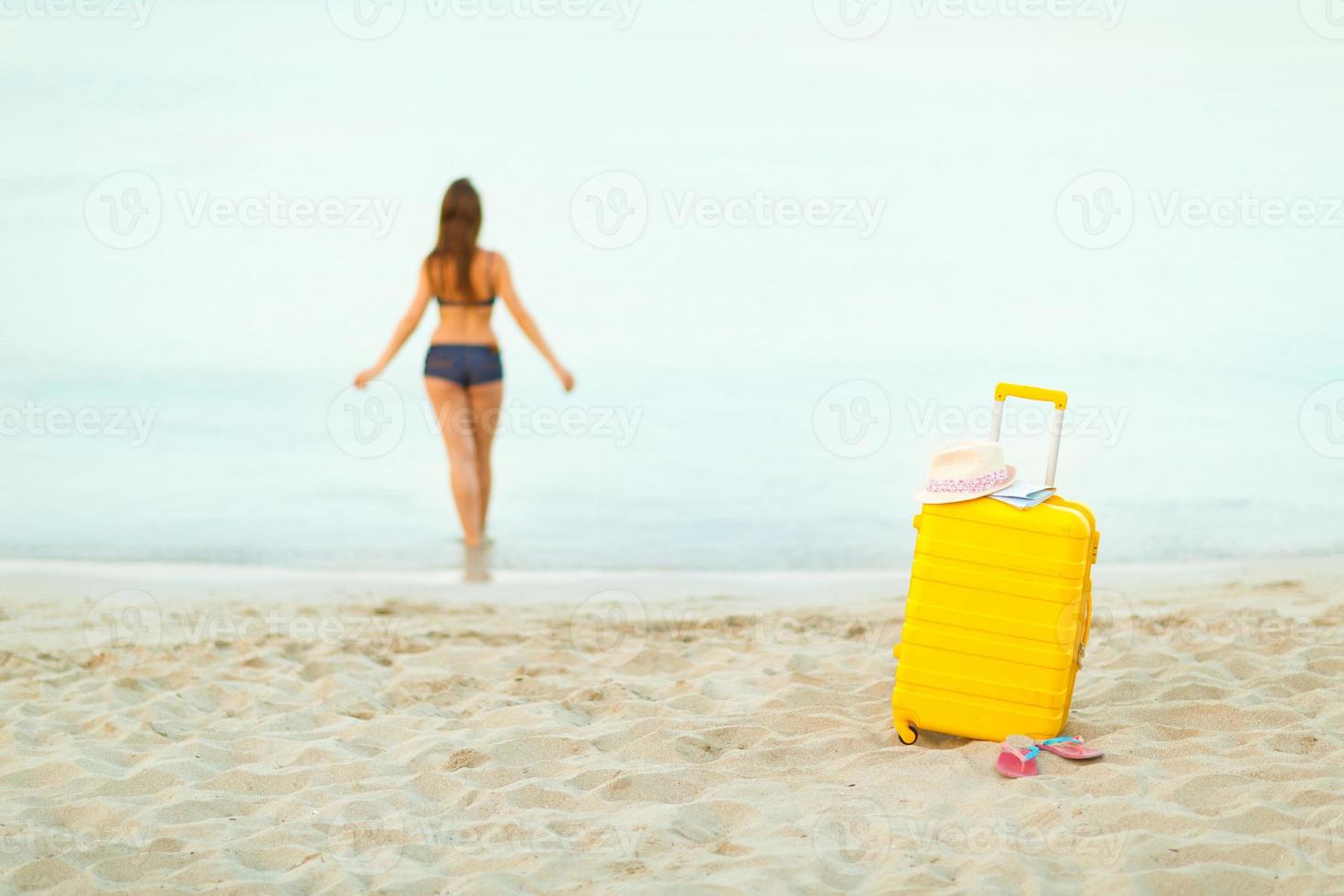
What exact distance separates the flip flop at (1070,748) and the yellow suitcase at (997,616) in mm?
45

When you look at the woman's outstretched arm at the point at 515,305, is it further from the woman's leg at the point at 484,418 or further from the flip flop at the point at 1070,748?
the flip flop at the point at 1070,748

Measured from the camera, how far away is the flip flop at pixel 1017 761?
3291mm

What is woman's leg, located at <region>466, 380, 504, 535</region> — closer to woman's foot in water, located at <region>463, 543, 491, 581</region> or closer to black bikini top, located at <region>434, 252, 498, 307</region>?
woman's foot in water, located at <region>463, 543, 491, 581</region>

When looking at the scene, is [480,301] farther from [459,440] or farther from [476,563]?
[476,563]

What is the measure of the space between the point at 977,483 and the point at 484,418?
14.4 ft

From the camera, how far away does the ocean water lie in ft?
48.0

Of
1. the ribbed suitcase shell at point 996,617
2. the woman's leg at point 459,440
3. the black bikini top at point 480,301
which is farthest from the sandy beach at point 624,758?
the black bikini top at point 480,301

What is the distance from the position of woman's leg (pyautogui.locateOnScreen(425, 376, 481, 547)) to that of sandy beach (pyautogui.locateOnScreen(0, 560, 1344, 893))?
1782mm

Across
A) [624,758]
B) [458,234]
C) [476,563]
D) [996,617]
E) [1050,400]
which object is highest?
[458,234]

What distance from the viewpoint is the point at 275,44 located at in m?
25.0

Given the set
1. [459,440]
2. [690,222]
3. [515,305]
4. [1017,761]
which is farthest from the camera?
[690,222]

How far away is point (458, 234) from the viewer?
6.98m

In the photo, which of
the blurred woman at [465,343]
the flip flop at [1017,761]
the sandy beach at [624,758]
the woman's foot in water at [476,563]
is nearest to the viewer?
the sandy beach at [624,758]

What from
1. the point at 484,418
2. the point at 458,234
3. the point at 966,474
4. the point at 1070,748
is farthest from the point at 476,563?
the point at 1070,748
